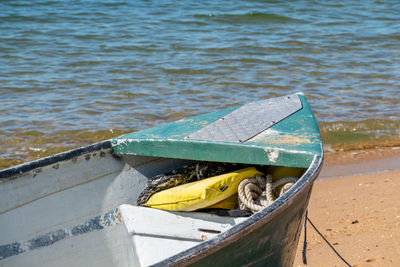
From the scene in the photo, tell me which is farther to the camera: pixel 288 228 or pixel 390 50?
pixel 390 50

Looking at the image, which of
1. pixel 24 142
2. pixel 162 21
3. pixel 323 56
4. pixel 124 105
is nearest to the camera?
pixel 24 142

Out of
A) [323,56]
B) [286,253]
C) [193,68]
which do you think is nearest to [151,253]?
[286,253]

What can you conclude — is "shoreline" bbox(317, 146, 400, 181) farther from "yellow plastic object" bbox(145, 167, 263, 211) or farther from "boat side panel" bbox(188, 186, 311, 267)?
"boat side panel" bbox(188, 186, 311, 267)

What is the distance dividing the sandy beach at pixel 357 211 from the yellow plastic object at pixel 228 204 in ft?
2.55

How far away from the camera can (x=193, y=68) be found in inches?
366

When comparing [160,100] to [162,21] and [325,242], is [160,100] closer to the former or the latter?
[325,242]

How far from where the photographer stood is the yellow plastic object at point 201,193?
3.11m

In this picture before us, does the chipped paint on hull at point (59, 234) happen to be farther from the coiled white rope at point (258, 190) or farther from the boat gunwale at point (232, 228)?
the coiled white rope at point (258, 190)

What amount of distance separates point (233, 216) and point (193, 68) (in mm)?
6306

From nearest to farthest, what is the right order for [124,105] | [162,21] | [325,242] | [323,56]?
[325,242]
[124,105]
[323,56]
[162,21]

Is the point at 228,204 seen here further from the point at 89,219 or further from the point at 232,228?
the point at 232,228

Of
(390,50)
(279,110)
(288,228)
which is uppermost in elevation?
(279,110)

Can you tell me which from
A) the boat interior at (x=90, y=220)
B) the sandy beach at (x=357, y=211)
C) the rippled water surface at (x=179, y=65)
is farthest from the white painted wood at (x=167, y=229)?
the rippled water surface at (x=179, y=65)

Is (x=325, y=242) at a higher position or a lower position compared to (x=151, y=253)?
lower
